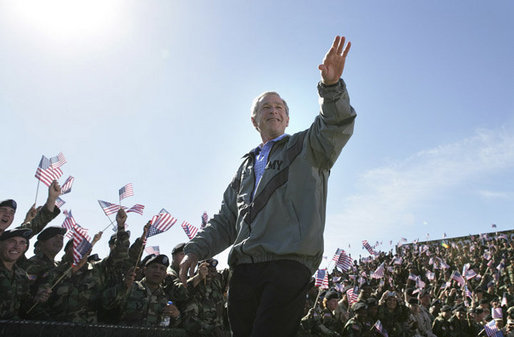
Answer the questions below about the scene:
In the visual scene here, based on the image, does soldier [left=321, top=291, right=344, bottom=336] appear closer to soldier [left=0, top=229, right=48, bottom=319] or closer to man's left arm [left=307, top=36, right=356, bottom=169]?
soldier [left=0, top=229, right=48, bottom=319]

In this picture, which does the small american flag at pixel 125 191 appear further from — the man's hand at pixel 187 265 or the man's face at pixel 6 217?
the man's hand at pixel 187 265

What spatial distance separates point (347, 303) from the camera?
9.86m

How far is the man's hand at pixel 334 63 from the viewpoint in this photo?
7.25 ft

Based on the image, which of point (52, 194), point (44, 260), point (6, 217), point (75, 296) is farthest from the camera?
point (52, 194)

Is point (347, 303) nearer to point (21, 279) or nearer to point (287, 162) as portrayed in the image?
point (21, 279)

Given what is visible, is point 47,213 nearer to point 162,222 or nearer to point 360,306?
point 162,222

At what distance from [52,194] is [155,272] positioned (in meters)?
2.27

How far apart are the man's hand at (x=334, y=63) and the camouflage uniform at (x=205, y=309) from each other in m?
5.68

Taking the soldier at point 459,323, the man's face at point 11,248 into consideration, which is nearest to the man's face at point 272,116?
the man's face at point 11,248

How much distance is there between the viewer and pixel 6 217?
5.78 meters

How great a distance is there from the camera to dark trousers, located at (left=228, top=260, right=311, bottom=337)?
2.03 meters

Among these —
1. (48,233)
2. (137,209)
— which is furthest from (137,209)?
(48,233)

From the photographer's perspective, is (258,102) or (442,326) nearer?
(258,102)

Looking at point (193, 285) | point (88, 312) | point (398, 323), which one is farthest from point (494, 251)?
point (88, 312)
